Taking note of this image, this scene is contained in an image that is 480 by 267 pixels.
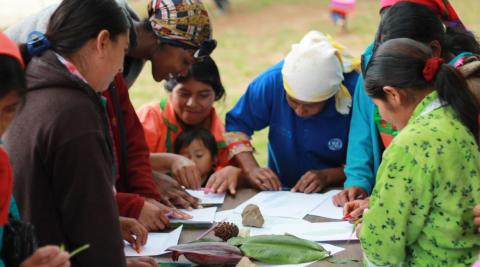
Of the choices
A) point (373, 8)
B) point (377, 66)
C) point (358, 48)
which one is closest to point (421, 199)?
point (377, 66)

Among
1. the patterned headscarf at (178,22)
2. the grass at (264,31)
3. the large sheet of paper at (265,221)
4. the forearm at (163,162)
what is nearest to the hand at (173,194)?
the large sheet of paper at (265,221)

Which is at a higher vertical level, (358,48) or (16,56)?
(16,56)

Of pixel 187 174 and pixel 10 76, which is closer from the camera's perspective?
pixel 10 76

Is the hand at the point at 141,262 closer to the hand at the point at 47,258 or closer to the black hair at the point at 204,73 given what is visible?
the hand at the point at 47,258

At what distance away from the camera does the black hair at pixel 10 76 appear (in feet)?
6.00

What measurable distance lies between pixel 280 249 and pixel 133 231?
1.68 feet

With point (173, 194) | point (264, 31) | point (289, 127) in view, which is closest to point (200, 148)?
point (289, 127)

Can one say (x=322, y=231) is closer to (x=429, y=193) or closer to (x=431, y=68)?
(x=429, y=193)

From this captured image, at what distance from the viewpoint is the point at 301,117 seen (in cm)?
362

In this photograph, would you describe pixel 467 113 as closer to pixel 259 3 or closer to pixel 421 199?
pixel 421 199

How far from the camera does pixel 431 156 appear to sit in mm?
2186

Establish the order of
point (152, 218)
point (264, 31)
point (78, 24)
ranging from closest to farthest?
point (78, 24) < point (152, 218) < point (264, 31)

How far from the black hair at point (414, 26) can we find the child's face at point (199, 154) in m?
1.22

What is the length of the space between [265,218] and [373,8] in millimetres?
10456
